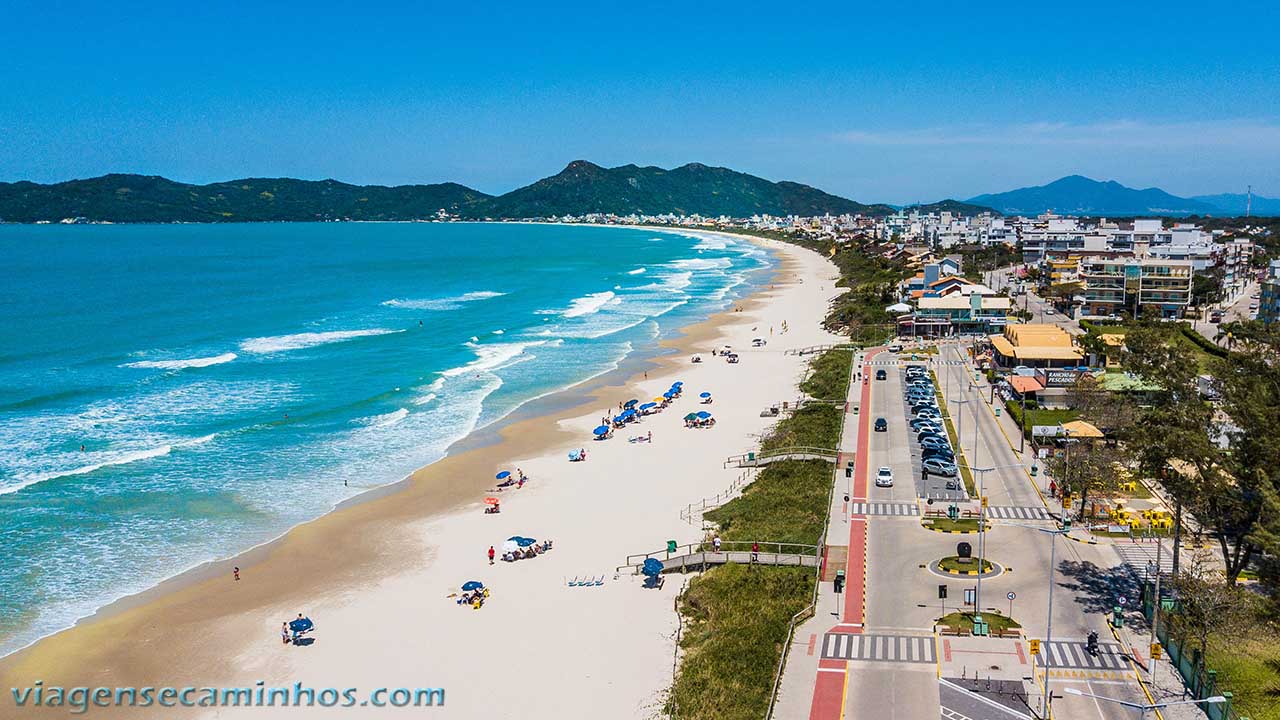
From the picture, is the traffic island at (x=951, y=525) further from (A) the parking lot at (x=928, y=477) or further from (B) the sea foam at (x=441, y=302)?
(B) the sea foam at (x=441, y=302)

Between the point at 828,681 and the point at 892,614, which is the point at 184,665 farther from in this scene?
the point at 892,614

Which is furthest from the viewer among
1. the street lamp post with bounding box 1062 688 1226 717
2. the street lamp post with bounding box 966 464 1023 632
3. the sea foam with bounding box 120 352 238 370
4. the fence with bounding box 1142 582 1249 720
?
the sea foam with bounding box 120 352 238 370

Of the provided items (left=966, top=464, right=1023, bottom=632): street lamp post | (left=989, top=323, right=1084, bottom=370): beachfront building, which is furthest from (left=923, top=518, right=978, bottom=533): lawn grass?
(left=989, top=323, right=1084, bottom=370): beachfront building

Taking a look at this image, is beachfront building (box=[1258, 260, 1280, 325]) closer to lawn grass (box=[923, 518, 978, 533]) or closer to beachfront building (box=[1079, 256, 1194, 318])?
beachfront building (box=[1079, 256, 1194, 318])

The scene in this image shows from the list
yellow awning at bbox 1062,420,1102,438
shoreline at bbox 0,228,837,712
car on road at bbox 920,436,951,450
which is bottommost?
shoreline at bbox 0,228,837,712

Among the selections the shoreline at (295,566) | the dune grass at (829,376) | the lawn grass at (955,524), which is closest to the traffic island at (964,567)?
the lawn grass at (955,524)

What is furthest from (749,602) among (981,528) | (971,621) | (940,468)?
(940,468)

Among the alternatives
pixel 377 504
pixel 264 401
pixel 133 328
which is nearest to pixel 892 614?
pixel 377 504

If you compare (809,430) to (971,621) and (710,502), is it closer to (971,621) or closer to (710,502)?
(710,502)
